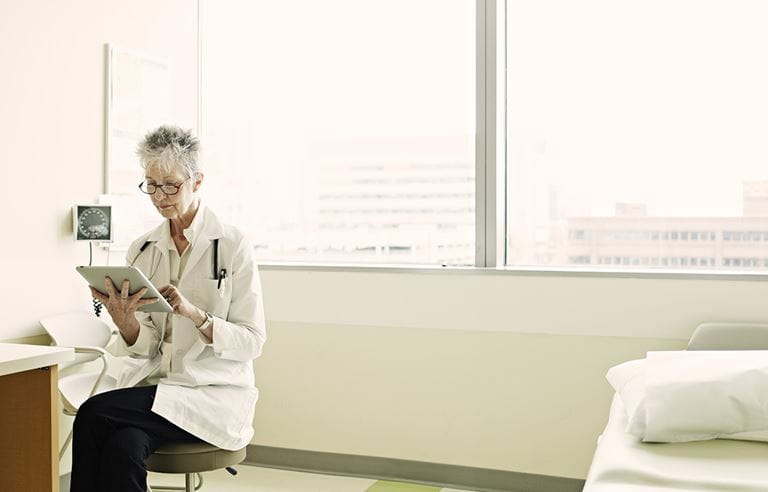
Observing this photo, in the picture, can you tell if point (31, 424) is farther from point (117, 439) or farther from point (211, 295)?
point (211, 295)

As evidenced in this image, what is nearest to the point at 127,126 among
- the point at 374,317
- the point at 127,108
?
the point at 127,108

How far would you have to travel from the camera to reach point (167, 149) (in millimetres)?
2629

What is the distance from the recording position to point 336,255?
3908mm

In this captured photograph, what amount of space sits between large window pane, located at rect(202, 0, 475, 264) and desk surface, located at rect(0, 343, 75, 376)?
176cm

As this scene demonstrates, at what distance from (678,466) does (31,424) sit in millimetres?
1695

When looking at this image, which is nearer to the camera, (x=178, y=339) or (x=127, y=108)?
(x=178, y=339)

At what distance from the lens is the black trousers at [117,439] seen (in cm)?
232

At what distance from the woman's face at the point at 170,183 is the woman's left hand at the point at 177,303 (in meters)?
0.30

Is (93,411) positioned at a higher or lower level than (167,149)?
lower

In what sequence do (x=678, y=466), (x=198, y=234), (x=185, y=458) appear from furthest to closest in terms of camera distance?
1. (x=198, y=234)
2. (x=185, y=458)
3. (x=678, y=466)

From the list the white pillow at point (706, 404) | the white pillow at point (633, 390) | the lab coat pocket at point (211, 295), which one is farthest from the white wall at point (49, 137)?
the white pillow at point (706, 404)

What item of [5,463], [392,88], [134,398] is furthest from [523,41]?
[5,463]

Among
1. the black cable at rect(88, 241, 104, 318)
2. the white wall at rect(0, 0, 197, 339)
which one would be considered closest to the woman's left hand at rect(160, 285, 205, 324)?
the white wall at rect(0, 0, 197, 339)

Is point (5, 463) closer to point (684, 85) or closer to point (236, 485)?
point (236, 485)
